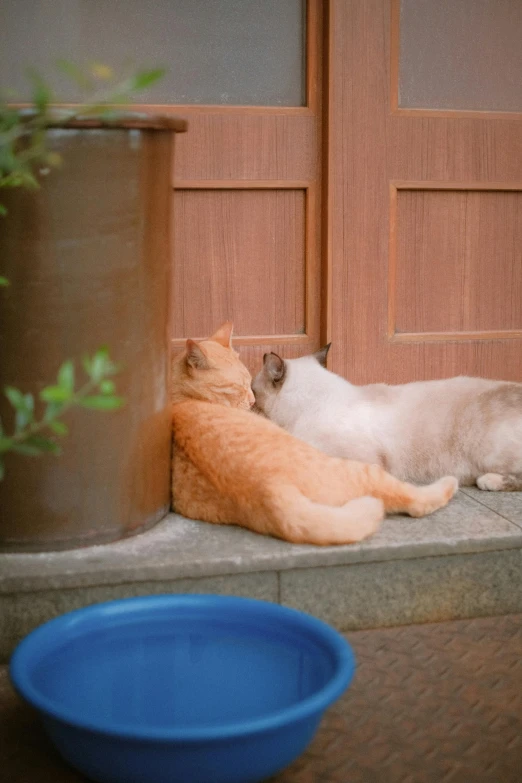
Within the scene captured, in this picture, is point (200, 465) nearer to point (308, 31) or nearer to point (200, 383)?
point (200, 383)

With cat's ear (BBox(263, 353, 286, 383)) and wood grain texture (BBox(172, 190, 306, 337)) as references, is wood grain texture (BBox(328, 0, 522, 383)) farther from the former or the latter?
cat's ear (BBox(263, 353, 286, 383))

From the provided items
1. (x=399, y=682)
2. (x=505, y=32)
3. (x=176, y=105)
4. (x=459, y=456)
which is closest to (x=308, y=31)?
(x=176, y=105)

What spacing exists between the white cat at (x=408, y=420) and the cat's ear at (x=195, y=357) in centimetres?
22

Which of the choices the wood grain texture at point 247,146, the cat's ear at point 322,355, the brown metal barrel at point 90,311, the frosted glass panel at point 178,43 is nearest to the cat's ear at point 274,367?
the cat's ear at point 322,355

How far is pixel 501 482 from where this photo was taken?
2834 mm

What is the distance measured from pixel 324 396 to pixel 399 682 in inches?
43.5

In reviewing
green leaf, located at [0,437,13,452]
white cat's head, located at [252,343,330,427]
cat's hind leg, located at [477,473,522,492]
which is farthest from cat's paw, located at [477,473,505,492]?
green leaf, located at [0,437,13,452]

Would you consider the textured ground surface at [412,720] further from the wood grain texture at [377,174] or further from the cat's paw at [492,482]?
the wood grain texture at [377,174]

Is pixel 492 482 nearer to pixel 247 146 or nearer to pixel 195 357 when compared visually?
pixel 195 357

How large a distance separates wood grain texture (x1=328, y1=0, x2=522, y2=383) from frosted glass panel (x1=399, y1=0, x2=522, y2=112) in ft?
0.28

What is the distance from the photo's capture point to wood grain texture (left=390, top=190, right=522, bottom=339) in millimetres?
3426

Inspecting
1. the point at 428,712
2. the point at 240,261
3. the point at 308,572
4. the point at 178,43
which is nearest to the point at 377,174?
the point at 240,261

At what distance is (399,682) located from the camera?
7.09 ft

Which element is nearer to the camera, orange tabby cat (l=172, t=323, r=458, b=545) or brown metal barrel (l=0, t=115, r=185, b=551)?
brown metal barrel (l=0, t=115, r=185, b=551)
